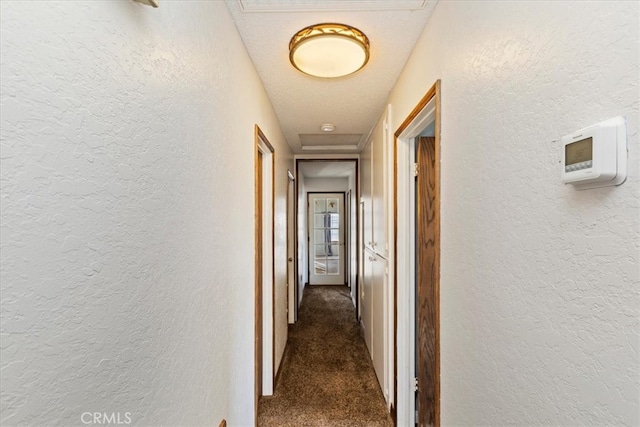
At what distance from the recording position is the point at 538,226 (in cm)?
63

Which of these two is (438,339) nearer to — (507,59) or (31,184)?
(507,59)

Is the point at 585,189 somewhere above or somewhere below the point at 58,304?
above

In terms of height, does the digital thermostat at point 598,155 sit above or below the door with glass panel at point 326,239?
above

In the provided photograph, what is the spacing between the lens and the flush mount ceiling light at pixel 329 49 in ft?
4.36

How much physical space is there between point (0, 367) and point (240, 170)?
46.3 inches

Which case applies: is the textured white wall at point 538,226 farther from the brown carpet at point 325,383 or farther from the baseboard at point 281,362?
the baseboard at point 281,362

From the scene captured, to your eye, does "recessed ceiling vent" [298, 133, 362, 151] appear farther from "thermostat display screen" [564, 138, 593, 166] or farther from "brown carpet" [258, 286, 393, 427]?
"thermostat display screen" [564, 138, 593, 166]

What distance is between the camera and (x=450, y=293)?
42.9 inches

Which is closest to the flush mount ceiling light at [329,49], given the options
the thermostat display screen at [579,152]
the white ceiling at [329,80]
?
the white ceiling at [329,80]

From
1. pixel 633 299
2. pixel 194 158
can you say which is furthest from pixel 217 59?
pixel 633 299

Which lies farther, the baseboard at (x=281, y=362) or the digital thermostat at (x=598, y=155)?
the baseboard at (x=281, y=362)

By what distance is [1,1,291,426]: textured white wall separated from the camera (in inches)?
16.3

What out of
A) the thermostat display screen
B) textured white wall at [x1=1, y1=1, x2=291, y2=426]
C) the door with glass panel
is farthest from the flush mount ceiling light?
the door with glass panel

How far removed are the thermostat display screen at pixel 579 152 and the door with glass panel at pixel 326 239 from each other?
576cm
